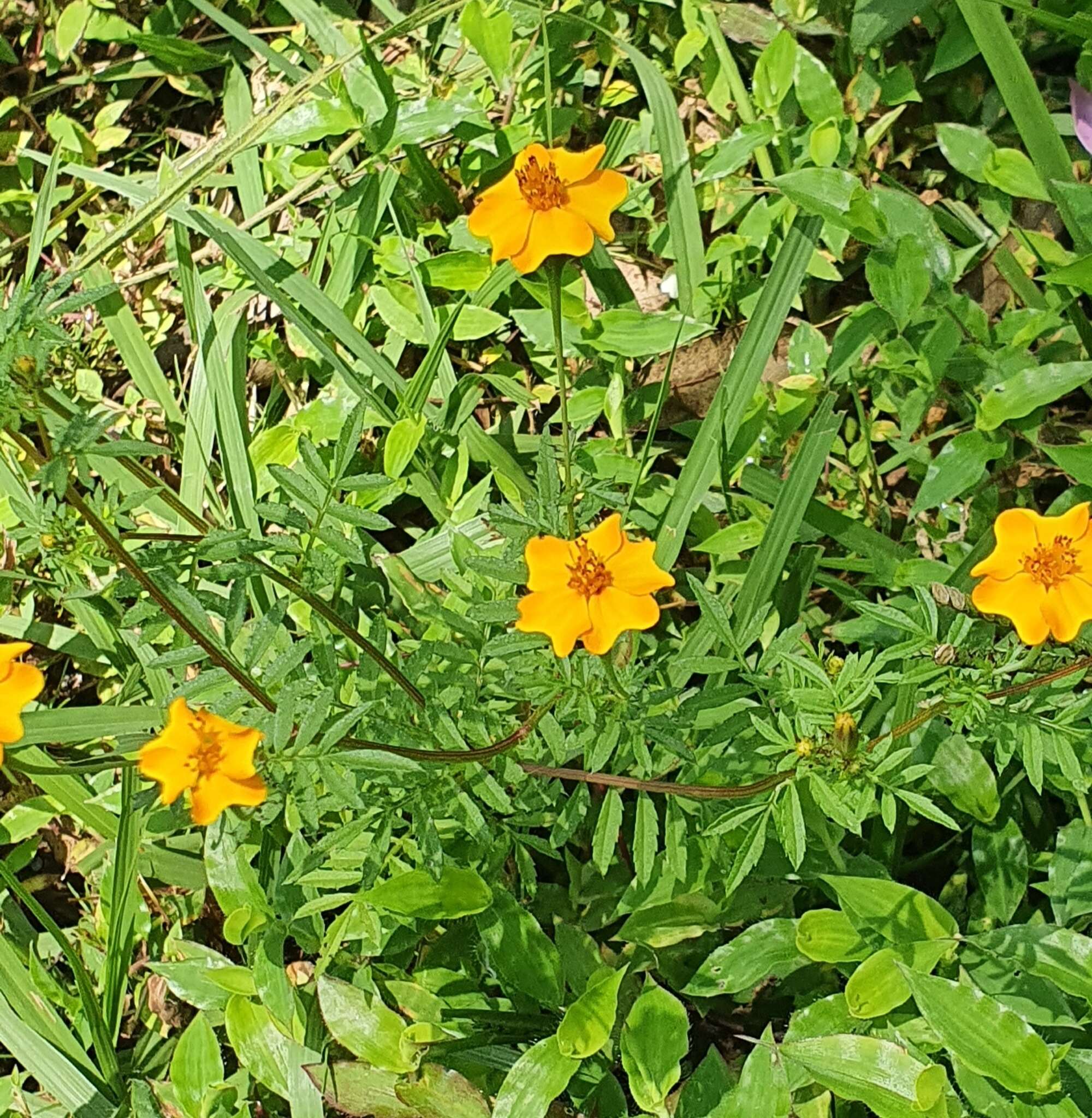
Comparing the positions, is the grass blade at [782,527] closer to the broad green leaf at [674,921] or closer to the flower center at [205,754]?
the broad green leaf at [674,921]

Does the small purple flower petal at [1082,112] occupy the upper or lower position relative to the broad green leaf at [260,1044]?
upper

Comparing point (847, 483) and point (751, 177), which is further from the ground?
point (751, 177)

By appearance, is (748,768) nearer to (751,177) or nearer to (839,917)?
(839,917)

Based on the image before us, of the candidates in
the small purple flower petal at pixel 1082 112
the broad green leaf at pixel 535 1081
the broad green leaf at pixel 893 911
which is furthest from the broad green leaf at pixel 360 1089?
the small purple flower petal at pixel 1082 112

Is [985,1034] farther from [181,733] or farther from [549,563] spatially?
[181,733]

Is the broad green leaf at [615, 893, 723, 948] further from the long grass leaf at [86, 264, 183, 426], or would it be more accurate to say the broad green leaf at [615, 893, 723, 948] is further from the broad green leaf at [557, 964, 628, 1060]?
the long grass leaf at [86, 264, 183, 426]

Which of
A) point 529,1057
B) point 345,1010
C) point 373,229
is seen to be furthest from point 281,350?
point 529,1057

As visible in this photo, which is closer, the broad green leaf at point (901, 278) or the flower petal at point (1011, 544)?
the flower petal at point (1011, 544)
